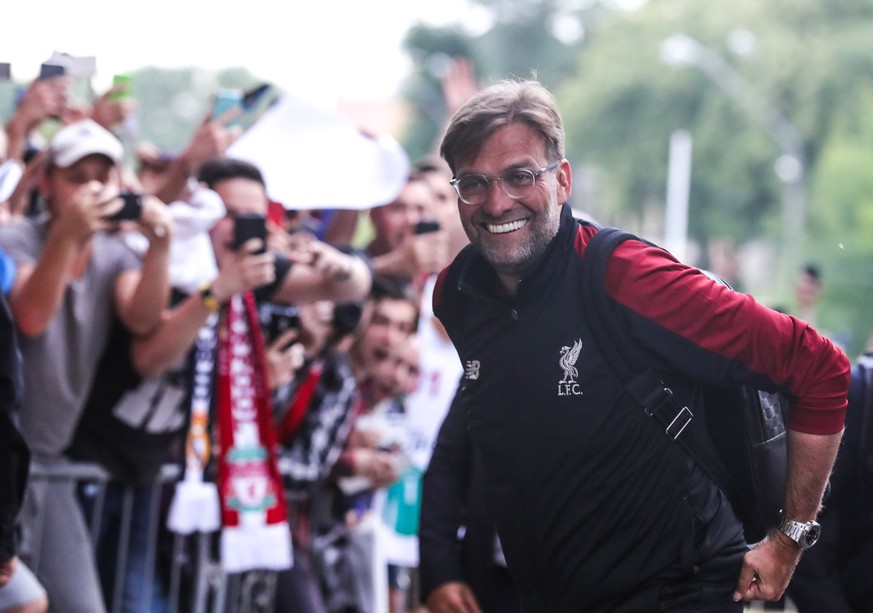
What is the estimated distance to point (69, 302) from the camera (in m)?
5.29

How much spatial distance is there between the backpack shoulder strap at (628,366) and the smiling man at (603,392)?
21mm

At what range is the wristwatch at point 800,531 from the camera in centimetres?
369

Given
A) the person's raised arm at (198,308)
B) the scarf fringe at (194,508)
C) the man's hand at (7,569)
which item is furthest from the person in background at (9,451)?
the scarf fringe at (194,508)

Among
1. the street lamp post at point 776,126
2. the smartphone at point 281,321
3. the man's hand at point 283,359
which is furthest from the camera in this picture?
the street lamp post at point 776,126

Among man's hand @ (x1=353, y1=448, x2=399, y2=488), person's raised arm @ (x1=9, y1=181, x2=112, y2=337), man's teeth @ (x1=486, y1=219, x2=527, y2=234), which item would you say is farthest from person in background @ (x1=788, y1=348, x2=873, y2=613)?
person's raised arm @ (x1=9, y1=181, x2=112, y2=337)

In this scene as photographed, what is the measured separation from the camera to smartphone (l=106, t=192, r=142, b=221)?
5.03 metres

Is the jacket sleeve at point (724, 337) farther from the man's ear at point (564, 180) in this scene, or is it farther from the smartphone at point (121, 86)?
the smartphone at point (121, 86)

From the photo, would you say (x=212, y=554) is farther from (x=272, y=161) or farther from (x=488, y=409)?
(x=488, y=409)

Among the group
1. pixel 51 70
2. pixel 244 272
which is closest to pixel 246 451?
pixel 244 272

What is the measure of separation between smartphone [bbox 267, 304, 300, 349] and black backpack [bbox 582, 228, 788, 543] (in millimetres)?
2784

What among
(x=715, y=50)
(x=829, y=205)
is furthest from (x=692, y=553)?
(x=715, y=50)

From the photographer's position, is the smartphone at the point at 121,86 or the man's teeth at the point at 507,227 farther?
the smartphone at the point at 121,86

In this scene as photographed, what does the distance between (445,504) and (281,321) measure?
71.7 inches

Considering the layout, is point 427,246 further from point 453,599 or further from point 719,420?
point 719,420
